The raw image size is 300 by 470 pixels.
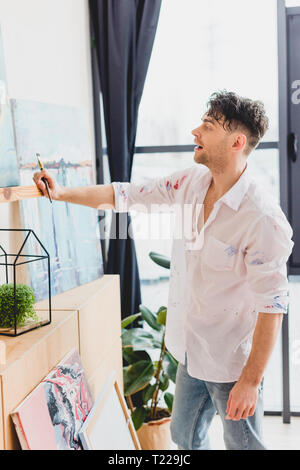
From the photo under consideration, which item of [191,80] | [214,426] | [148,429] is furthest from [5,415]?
[191,80]

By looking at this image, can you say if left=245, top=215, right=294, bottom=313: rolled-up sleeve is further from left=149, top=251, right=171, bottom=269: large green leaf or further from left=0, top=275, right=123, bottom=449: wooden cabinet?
left=149, top=251, right=171, bottom=269: large green leaf

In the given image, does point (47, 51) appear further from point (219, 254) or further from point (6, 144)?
point (219, 254)

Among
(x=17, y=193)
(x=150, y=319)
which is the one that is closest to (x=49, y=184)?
(x=17, y=193)

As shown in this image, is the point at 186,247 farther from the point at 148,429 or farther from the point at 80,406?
the point at 148,429

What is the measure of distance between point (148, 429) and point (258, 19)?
2119 mm

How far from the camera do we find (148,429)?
2326mm

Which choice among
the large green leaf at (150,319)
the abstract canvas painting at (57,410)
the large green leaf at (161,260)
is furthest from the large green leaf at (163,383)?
the abstract canvas painting at (57,410)

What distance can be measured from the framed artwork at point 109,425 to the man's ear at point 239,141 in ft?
2.97

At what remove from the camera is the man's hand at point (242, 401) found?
1.49 meters

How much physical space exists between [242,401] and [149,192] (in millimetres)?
785

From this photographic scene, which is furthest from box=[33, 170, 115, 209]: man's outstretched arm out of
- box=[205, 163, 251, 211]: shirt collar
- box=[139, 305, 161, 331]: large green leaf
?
box=[139, 305, 161, 331]: large green leaf

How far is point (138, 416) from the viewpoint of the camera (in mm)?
2293

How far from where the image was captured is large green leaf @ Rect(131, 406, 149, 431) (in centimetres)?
228

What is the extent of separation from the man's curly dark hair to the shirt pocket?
325 millimetres
